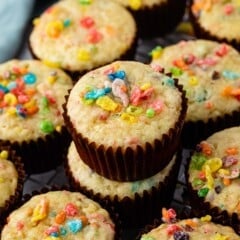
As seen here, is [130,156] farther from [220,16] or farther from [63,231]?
[220,16]

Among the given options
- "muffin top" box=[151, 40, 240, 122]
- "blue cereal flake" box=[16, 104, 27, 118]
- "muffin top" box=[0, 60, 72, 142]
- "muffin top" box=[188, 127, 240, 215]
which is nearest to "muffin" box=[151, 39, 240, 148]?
"muffin top" box=[151, 40, 240, 122]

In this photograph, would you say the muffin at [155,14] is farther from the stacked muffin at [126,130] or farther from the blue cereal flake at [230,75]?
the stacked muffin at [126,130]

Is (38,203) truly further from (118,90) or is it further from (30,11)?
(30,11)

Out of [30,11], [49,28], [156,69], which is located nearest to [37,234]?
[156,69]

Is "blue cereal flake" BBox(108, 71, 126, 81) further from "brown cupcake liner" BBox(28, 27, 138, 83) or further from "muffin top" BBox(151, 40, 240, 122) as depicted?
"brown cupcake liner" BBox(28, 27, 138, 83)

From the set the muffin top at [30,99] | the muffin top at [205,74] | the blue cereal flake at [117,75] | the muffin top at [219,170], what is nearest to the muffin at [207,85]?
the muffin top at [205,74]

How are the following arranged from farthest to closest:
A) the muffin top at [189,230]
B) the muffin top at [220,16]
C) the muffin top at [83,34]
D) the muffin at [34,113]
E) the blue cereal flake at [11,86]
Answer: the muffin top at [220,16] → the muffin top at [83,34] → the blue cereal flake at [11,86] → the muffin at [34,113] → the muffin top at [189,230]

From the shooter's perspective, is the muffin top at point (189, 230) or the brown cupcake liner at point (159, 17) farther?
the brown cupcake liner at point (159, 17)
